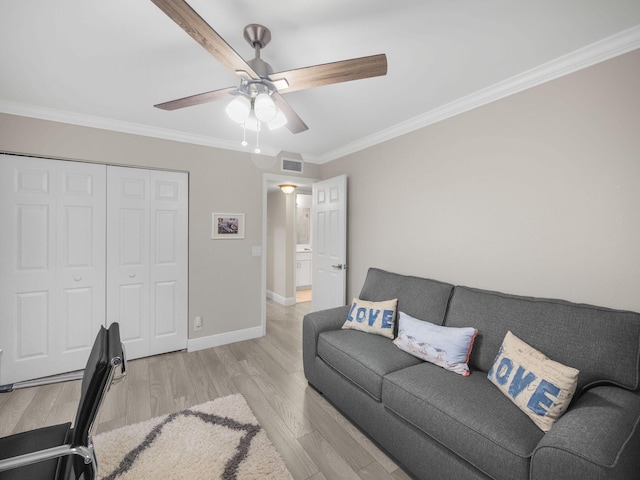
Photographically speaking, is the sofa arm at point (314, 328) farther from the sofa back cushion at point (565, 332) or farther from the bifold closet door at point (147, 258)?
the bifold closet door at point (147, 258)

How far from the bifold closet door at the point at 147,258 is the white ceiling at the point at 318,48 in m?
0.76

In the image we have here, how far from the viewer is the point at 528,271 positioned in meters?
2.08

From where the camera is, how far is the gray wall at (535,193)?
1.70m

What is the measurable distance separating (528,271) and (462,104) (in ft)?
4.76

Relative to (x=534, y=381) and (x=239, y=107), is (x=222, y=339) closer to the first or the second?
(x=239, y=107)

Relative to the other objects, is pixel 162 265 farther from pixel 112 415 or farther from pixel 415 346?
pixel 415 346

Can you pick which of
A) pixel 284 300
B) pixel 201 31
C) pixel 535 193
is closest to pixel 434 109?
pixel 535 193

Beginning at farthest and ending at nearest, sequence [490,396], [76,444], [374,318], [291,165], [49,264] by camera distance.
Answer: [291,165] → [49,264] → [374,318] → [490,396] → [76,444]

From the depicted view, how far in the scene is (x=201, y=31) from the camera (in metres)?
1.20

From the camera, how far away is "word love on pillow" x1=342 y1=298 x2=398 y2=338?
245cm

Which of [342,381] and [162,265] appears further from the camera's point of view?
[162,265]

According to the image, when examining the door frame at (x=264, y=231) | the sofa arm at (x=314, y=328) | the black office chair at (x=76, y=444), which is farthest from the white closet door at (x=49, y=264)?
the sofa arm at (x=314, y=328)

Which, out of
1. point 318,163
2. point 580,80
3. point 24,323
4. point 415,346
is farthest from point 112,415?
point 580,80

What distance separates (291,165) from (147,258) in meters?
2.12
